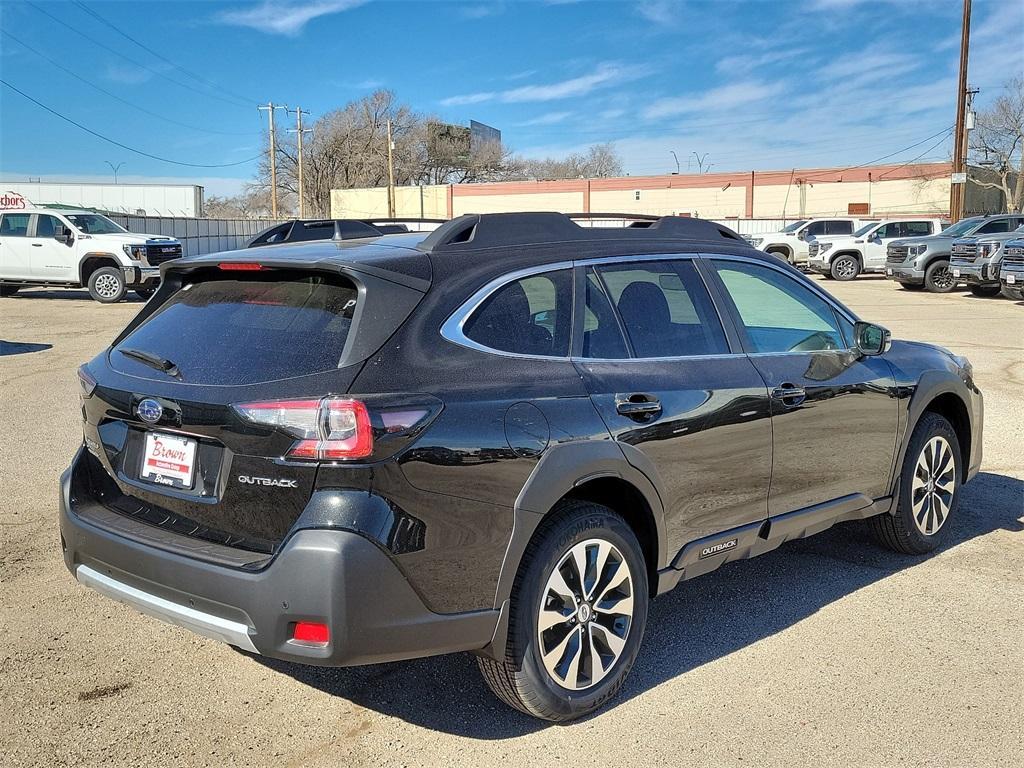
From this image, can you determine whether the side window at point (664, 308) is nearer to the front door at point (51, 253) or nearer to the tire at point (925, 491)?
the tire at point (925, 491)

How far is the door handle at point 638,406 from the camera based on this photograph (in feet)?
11.7

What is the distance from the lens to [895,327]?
16734 millimetres

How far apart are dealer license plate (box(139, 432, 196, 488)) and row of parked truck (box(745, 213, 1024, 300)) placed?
1263cm

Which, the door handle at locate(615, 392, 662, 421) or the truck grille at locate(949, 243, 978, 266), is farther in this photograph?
the truck grille at locate(949, 243, 978, 266)

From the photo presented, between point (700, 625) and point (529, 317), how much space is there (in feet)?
5.72

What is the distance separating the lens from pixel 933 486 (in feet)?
17.4

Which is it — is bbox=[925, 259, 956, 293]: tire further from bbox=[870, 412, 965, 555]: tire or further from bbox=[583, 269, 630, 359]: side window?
bbox=[583, 269, 630, 359]: side window

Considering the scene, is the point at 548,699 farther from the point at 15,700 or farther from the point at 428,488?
the point at 15,700

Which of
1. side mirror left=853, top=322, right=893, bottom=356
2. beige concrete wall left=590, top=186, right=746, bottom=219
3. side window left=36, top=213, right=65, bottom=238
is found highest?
beige concrete wall left=590, top=186, right=746, bottom=219

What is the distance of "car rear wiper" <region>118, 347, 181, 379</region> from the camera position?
3316mm

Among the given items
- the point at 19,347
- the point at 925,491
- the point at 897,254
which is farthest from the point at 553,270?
the point at 897,254

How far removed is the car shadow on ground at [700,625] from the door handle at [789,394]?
1.02 m

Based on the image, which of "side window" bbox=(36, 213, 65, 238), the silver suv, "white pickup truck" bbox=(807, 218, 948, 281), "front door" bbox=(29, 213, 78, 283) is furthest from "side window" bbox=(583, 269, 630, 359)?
"white pickup truck" bbox=(807, 218, 948, 281)

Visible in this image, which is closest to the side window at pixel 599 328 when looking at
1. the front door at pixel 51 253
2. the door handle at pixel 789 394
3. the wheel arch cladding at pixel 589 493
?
the wheel arch cladding at pixel 589 493
